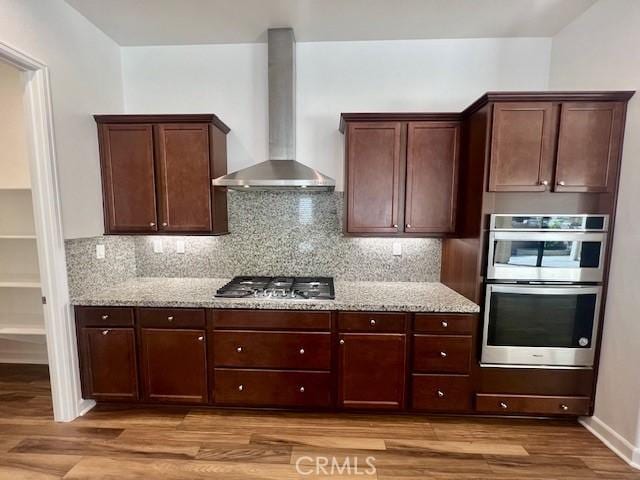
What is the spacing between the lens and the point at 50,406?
235 centimetres

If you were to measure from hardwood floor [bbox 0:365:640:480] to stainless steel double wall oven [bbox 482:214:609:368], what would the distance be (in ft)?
1.79

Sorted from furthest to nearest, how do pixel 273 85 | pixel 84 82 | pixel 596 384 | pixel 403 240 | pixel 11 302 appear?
pixel 11 302
pixel 403 240
pixel 273 85
pixel 84 82
pixel 596 384

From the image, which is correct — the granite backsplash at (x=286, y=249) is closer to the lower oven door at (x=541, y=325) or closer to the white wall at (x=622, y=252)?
the lower oven door at (x=541, y=325)

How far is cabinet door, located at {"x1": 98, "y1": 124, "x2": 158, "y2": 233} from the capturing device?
235cm

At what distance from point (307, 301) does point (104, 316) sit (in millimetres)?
1561

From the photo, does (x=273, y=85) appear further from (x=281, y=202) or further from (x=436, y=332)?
(x=436, y=332)

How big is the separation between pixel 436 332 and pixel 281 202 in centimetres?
171

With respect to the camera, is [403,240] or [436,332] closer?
[436,332]

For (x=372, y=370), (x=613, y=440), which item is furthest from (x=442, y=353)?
(x=613, y=440)

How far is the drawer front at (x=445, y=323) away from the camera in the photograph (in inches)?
A: 82.0

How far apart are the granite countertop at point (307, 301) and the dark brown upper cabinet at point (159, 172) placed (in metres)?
0.50

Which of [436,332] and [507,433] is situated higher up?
[436,332]

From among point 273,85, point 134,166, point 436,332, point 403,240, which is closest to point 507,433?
point 436,332

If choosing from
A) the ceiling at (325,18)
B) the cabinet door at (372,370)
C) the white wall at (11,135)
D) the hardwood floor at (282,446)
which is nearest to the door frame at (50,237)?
the hardwood floor at (282,446)
